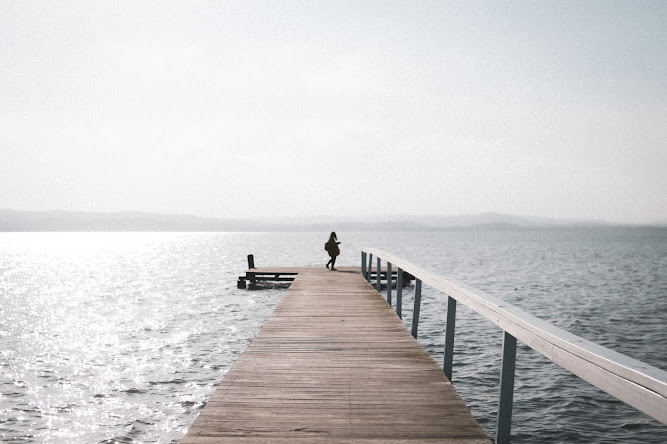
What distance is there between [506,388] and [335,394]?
1688 millimetres

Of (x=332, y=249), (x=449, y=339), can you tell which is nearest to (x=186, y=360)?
(x=332, y=249)

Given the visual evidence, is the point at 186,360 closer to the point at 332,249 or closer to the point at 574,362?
the point at 332,249

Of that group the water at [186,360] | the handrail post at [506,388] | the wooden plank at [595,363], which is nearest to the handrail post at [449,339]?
the wooden plank at [595,363]

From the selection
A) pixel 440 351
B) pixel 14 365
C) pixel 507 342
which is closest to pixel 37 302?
pixel 14 365

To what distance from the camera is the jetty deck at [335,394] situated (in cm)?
368

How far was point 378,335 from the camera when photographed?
23.7 ft

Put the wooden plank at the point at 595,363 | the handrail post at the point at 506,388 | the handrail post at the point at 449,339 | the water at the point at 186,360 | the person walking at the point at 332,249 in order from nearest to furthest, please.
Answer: the wooden plank at the point at 595,363 → the handrail post at the point at 506,388 → the handrail post at the point at 449,339 → the water at the point at 186,360 → the person walking at the point at 332,249

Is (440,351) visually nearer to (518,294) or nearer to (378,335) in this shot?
(378,335)

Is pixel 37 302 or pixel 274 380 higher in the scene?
pixel 274 380

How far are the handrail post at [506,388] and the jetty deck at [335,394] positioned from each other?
7.0 inches

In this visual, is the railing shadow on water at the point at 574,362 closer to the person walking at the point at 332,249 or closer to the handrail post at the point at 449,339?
the handrail post at the point at 449,339

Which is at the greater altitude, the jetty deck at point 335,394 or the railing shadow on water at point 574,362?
the railing shadow on water at point 574,362

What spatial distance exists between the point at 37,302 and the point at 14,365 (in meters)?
18.4

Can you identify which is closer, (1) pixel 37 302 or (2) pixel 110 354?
(2) pixel 110 354
